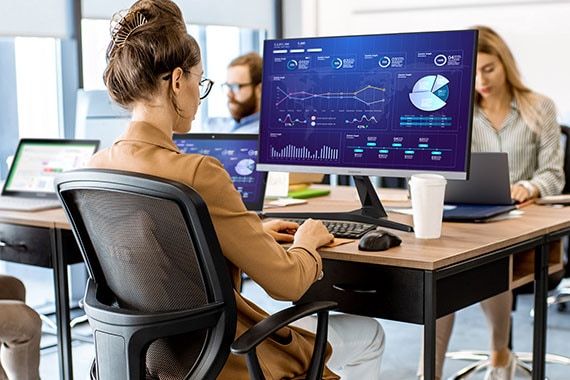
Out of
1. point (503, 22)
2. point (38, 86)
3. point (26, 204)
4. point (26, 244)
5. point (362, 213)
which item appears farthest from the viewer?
point (503, 22)

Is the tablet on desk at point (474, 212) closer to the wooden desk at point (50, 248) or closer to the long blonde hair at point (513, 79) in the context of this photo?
the long blonde hair at point (513, 79)

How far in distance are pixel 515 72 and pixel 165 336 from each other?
7.23 ft

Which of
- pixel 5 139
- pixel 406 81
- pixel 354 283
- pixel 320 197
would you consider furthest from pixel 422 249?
pixel 5 139

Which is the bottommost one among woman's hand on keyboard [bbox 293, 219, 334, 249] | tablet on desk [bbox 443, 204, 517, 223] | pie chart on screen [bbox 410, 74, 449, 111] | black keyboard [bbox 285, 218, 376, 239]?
black keyboard [bbox 285, 218, 376, 239]

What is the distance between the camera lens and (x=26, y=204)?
9.90 feet

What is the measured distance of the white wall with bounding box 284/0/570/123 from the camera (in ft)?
16.0

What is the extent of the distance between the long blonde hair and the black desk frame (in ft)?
3.78

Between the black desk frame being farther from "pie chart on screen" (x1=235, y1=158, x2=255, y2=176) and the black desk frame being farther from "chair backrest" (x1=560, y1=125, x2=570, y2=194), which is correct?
"chair backrest" (x1=560, y1=125, x2=570, y2=194)

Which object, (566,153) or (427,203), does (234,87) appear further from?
(427,203)

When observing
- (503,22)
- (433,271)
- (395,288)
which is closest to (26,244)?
(395,288)

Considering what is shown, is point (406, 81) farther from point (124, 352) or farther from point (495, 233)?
point (124, 352)

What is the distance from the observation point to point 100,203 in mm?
1744

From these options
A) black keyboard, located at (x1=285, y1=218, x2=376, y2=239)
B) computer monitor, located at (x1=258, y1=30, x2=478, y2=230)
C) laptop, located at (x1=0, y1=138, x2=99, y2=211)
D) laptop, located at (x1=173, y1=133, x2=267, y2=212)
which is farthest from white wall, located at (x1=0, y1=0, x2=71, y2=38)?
black keyboard, located at (x1=285, y1=218, x2=376, y2=239)

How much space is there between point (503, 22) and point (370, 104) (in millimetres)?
2864
